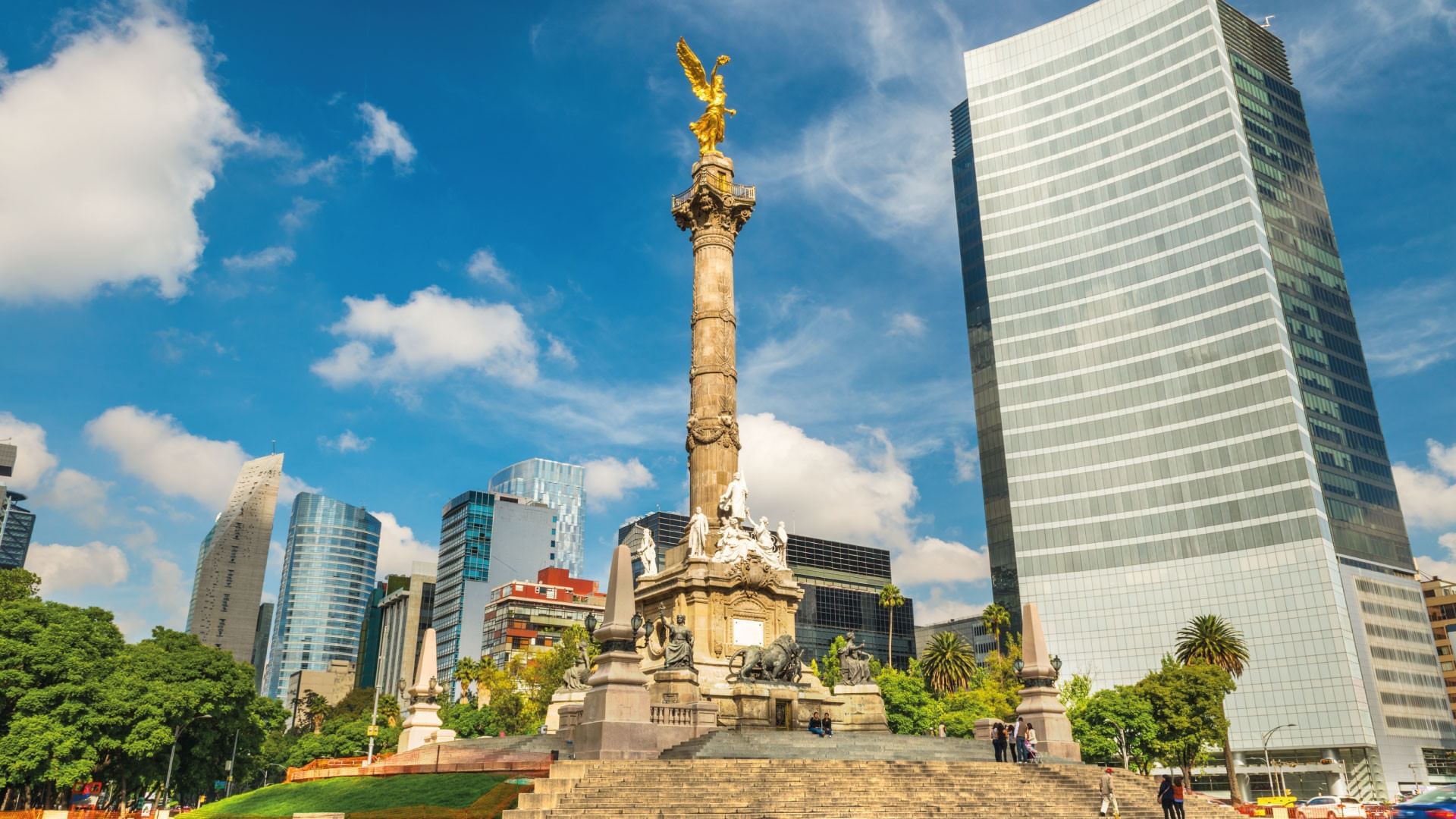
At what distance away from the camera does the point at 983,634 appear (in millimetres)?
146250

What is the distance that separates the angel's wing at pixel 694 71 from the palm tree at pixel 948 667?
47896 millimetres

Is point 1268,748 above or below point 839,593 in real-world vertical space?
below

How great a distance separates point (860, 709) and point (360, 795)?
682 inches

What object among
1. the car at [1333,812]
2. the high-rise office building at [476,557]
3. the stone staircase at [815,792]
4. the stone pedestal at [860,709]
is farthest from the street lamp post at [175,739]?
the high-rise office building at [476,557]

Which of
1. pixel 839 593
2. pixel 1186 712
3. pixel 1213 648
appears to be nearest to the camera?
pixel 1186 712

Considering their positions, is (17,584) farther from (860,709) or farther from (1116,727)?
(1116,727)

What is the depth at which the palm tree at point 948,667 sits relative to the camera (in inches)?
2960

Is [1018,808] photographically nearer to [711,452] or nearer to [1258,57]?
[711,452]

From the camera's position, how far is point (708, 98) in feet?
151

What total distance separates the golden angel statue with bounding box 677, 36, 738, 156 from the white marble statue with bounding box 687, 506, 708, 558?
1875 centimetres

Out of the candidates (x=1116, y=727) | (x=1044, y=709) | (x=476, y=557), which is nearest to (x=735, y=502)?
(x=1044, y=709)

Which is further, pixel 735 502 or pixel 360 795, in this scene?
pixel 735 502

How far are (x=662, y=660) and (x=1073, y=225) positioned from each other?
7612 centimetres

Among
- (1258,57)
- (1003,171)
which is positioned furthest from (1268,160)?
(1003,171)
